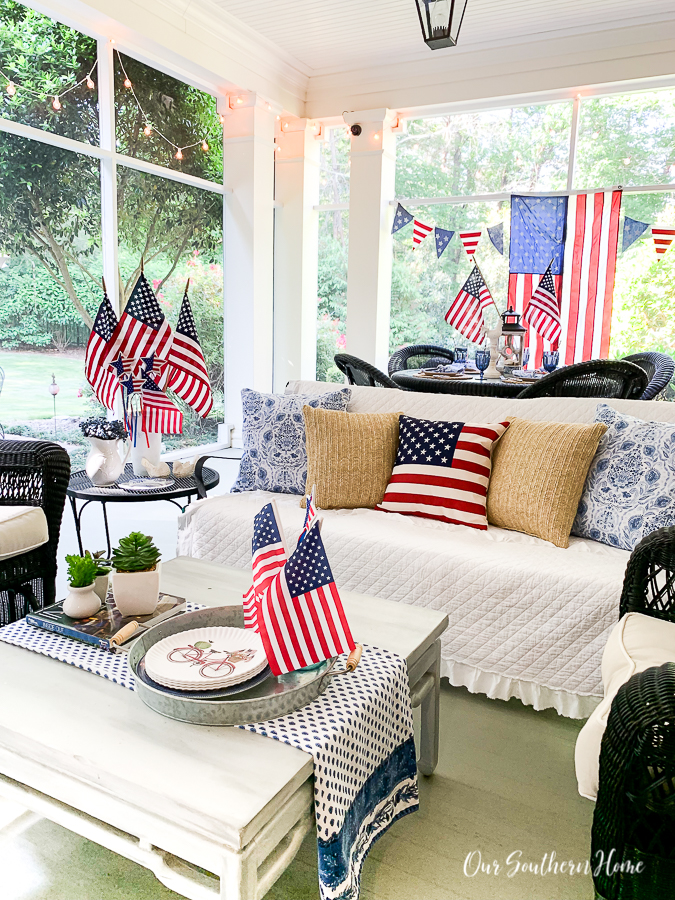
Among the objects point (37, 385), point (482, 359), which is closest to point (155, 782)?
point (482, 359)

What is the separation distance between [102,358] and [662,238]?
4.30 m

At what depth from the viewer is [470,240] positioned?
5762 millimetres

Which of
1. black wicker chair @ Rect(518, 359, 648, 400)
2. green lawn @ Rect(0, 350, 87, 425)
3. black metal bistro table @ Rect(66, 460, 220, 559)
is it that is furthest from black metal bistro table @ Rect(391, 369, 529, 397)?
green lawn @ Rect(0, 350, 87, 425)

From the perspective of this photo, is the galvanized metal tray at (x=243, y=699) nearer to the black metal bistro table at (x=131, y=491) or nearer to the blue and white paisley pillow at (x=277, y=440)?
the black metal bistro table at (x=131, y=491)

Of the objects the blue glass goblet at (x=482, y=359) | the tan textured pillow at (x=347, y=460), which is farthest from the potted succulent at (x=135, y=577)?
the blue glass goblet at (x=482, y=359)

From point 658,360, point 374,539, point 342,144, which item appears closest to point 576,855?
point 374,539

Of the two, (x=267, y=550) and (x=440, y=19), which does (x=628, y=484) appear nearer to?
(x=267, y=550)

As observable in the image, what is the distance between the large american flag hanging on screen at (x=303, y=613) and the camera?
3.77 feet

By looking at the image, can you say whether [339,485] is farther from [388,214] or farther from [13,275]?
[388,214]

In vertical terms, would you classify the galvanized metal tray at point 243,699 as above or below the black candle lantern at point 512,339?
below

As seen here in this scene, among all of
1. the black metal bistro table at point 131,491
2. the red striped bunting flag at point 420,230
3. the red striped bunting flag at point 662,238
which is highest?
the red striped bunting flag at point 420,230

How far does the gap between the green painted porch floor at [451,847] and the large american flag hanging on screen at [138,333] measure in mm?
1886

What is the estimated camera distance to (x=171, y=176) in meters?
5.29

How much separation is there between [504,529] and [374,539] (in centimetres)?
47
